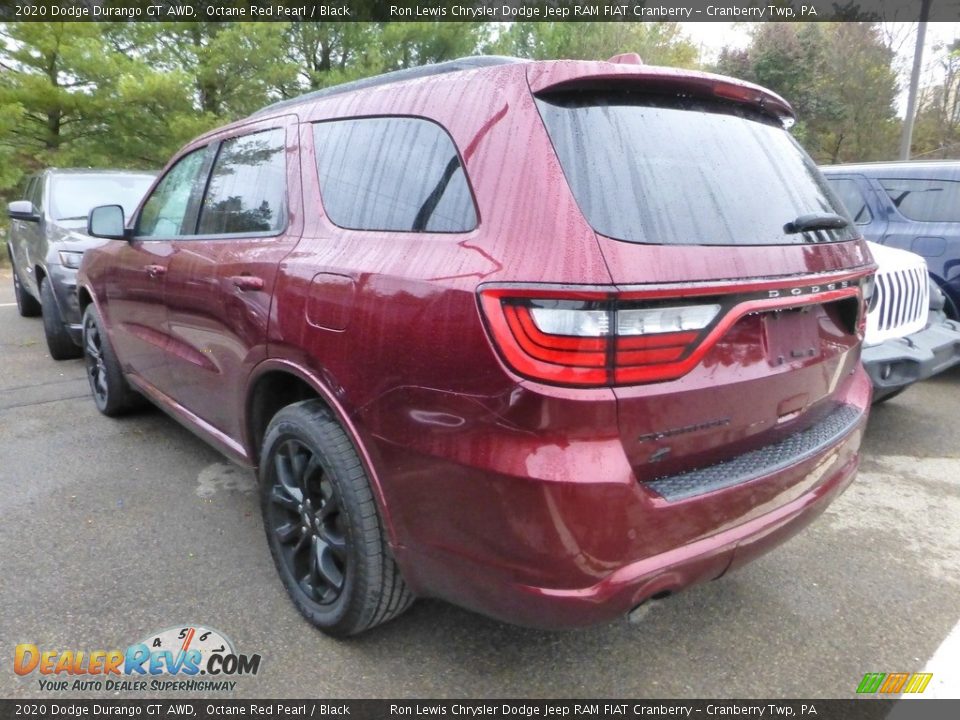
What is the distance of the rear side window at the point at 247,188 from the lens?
8.48 feet

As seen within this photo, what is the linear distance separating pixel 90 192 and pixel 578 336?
6542mm

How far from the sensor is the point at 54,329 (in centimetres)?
572

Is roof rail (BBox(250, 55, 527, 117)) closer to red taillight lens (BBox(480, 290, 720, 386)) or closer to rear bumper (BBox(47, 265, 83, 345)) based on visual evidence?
red taillight lens (BBox(480, 290, 720, 386))

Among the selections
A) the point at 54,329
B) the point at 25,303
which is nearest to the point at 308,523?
the point at 54,329

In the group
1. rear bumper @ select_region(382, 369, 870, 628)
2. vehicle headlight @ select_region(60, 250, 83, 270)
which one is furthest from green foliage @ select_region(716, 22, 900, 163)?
rear bumper @ select_region(382, 369, 870, 628)

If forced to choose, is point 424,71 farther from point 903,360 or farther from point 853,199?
point 853,199

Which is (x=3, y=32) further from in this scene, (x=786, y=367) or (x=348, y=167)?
(x=786, y=367)

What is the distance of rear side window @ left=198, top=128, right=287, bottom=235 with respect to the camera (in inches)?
102

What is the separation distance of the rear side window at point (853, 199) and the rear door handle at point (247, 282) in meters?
5.45

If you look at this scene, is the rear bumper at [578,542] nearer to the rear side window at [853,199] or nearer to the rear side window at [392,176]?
the rear side window at [392,176]

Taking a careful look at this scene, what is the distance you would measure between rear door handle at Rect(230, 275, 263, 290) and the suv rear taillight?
3.70 ft

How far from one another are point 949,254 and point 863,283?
13.0ft

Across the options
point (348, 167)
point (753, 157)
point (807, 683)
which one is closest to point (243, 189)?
point (348, 167)

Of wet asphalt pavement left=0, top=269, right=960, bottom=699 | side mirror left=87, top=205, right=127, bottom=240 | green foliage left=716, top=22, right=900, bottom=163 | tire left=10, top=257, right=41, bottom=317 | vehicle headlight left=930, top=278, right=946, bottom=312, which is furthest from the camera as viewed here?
green foliage left=716, top=22, right=900, bottom=163
